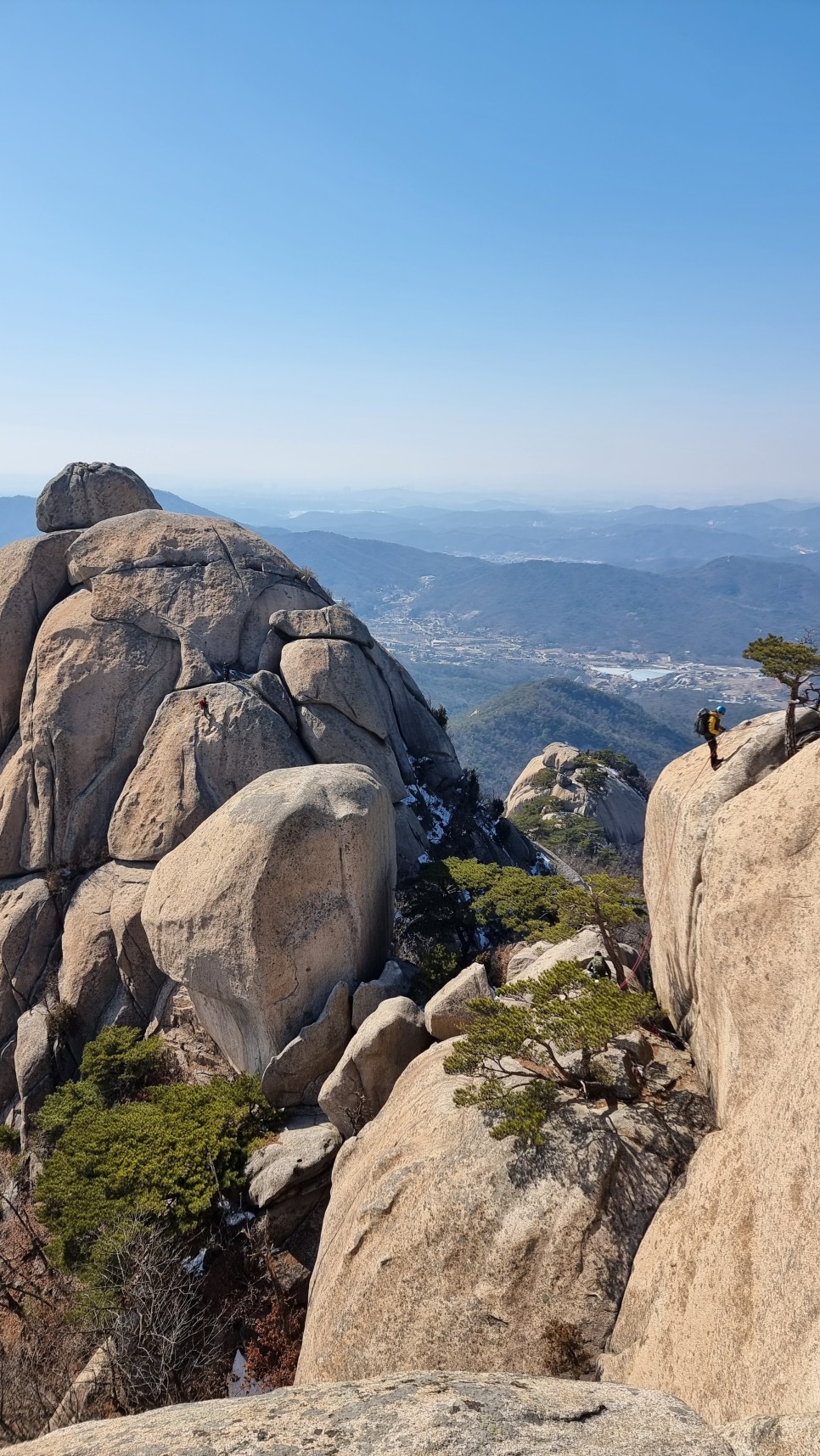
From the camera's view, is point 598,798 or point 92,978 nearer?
point 92,978

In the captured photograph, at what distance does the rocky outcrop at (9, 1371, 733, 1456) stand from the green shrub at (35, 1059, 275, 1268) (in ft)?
28.8

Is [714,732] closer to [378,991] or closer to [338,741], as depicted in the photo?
→ [378,991]

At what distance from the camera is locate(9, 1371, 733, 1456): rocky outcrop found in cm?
550

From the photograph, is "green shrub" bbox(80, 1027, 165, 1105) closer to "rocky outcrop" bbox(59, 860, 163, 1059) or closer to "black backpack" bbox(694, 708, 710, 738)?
"rocky outcrop" bbox(59, 860, 163, 1059)

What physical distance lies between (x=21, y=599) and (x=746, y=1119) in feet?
96.2

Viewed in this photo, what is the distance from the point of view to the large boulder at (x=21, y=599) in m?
27.9

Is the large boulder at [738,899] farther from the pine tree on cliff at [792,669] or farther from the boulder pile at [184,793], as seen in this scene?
the boulder pile at [184,793]

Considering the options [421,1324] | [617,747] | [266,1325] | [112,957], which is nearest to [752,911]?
[421,1324]

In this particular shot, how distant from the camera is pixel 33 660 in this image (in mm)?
27344

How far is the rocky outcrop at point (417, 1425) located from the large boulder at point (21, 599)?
26.1m

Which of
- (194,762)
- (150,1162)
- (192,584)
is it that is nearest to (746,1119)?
(150,1162)

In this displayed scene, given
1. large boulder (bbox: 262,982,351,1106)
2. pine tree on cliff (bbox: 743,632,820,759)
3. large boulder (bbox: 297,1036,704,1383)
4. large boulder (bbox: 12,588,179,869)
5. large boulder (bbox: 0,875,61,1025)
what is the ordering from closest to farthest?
large boulder (bbox: 297,1036,704,1383) < pine tree on cliff (bbox: 743,632,820,759) < large boulder (bbox: 262,982,351,1106) < large boulder (bbox: 0,875,61,1025) < large boulder (bbox: 12,588,179,869)

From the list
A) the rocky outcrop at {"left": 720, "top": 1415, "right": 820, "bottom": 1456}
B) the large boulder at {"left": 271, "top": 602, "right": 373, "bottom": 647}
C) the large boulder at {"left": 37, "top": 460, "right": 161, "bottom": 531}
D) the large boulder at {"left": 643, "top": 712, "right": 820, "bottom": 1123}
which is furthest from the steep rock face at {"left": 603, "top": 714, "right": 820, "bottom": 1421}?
the large boulder at {"left": 37, "top": 460, "right": 161, "bottom": 531}

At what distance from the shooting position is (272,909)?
17.6 m
